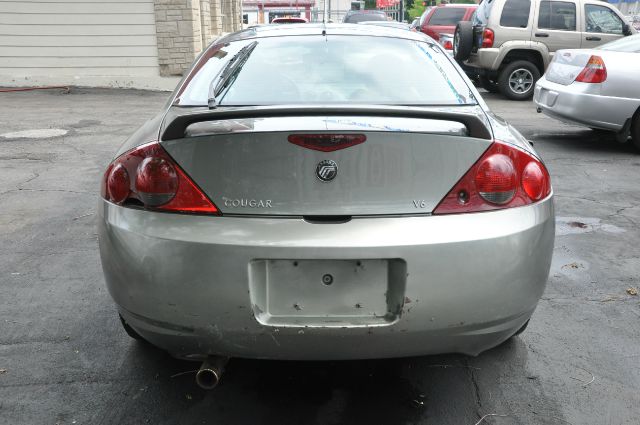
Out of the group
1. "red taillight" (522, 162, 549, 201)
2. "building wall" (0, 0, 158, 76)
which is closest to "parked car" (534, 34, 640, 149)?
"red taillight" (522, 162, 549, 201)

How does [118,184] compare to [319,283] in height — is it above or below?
above

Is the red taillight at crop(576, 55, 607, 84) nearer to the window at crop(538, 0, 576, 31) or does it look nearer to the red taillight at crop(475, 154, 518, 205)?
the window at crop(538, 0, 576, 31)

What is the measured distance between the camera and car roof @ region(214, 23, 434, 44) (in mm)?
3671

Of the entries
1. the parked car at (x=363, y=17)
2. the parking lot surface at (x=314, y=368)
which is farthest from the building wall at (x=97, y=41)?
the parked car at (x=363, y=17)

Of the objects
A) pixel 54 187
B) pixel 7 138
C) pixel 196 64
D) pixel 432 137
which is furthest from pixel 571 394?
pixel 7 138

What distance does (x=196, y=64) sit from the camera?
3635 millimetres

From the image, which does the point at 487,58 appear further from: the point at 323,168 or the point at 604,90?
the point at 323,168

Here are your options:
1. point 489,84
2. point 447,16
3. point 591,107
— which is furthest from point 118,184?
point 447,16

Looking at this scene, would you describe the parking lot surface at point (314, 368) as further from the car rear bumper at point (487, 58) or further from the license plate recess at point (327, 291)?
the car rear bumper at point (487, 58)

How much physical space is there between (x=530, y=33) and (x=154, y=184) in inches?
495

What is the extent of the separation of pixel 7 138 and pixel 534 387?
324 inches

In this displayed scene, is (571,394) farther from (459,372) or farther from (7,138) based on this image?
(7,138)

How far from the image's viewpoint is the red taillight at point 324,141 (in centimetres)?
238

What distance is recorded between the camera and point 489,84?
14.6m
